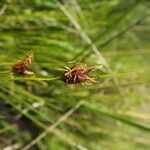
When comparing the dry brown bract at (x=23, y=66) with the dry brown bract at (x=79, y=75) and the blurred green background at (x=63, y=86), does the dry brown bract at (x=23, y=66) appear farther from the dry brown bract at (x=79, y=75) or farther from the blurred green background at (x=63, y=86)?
the blurred green background at (x=63, y=86)

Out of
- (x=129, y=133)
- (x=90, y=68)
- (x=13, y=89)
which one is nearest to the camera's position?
(x=90, y=68)

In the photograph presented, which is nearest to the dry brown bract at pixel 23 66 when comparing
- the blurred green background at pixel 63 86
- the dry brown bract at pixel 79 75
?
the dry brown bract at pixel 79 75

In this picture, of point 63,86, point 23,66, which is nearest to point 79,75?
point 23,66

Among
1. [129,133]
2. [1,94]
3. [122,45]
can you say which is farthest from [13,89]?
[122,45]

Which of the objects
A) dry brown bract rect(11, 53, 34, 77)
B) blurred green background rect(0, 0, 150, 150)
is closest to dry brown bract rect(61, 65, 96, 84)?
dry brown bract rect(11, 53, 34, 77)

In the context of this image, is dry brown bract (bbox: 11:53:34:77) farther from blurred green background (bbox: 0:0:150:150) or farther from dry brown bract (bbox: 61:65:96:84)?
blurred green background (bbox: 0:0:150:150)

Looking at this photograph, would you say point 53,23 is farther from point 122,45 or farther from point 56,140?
point 122,45
